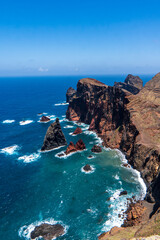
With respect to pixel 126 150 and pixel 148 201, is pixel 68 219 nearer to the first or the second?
pixel 148 201

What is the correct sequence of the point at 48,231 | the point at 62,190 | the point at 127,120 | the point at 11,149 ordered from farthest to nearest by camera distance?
the point at 11,149, the point at 127,120, the point at 62,190, the point at 48,231

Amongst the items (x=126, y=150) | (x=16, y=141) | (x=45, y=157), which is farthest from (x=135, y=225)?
(x=16, y=141)

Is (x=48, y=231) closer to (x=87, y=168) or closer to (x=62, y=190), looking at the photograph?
(x=62, y=190)

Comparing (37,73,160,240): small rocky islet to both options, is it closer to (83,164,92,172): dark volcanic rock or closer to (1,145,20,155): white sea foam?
(83,164,92,172): dark volcanic rock

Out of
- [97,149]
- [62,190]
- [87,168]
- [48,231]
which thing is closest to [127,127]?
[97,149]

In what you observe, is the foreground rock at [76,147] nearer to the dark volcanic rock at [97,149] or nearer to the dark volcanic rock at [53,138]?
the dark volcanic rock at [97,149]

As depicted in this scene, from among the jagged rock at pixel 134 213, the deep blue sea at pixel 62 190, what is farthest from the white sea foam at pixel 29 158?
the jagged rock at pixel 134 213

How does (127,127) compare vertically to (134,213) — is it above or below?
above
